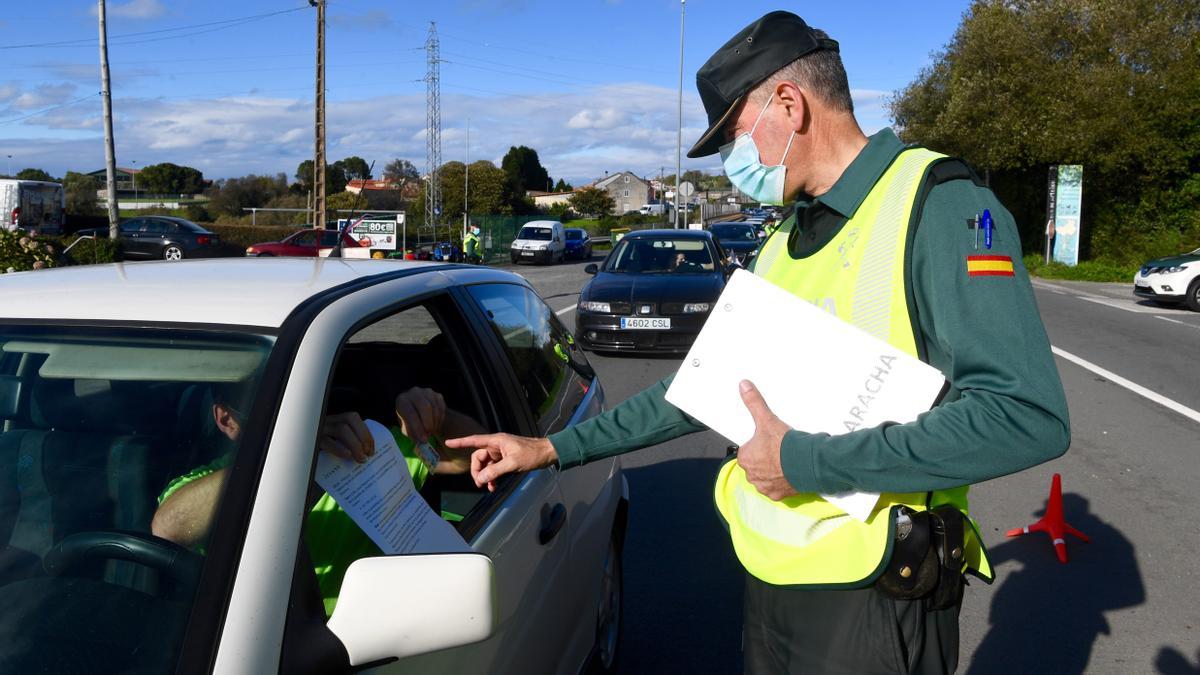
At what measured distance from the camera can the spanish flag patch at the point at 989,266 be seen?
162cm

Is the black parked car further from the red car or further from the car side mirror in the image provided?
the car side mirror

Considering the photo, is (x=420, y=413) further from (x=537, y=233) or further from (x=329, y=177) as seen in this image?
(x=329, y=177)

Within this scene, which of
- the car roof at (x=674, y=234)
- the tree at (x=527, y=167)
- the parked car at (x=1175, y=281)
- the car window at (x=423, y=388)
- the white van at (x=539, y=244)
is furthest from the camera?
the tree at (x=527, y=167)

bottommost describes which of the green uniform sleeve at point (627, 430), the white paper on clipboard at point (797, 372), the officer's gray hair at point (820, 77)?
the green uniform sleeve at point (627, 430)

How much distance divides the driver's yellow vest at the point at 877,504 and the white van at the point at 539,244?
36.0 metres

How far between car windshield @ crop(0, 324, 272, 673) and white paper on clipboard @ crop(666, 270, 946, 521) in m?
0.88

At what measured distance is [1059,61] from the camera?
94.7 feet

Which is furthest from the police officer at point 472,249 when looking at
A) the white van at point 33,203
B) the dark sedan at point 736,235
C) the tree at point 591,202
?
the tree at point 591,202

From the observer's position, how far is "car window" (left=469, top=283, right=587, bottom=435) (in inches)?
122

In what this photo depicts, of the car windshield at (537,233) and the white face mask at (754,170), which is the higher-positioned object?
the white face mask at (754,170)

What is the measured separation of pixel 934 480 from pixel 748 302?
49 cm

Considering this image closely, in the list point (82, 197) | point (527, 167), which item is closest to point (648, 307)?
point (82, 197)

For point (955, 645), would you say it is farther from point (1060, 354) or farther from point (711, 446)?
point (1060, 354)

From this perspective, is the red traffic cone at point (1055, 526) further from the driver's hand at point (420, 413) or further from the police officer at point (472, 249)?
the police officer at point (472, 249)
